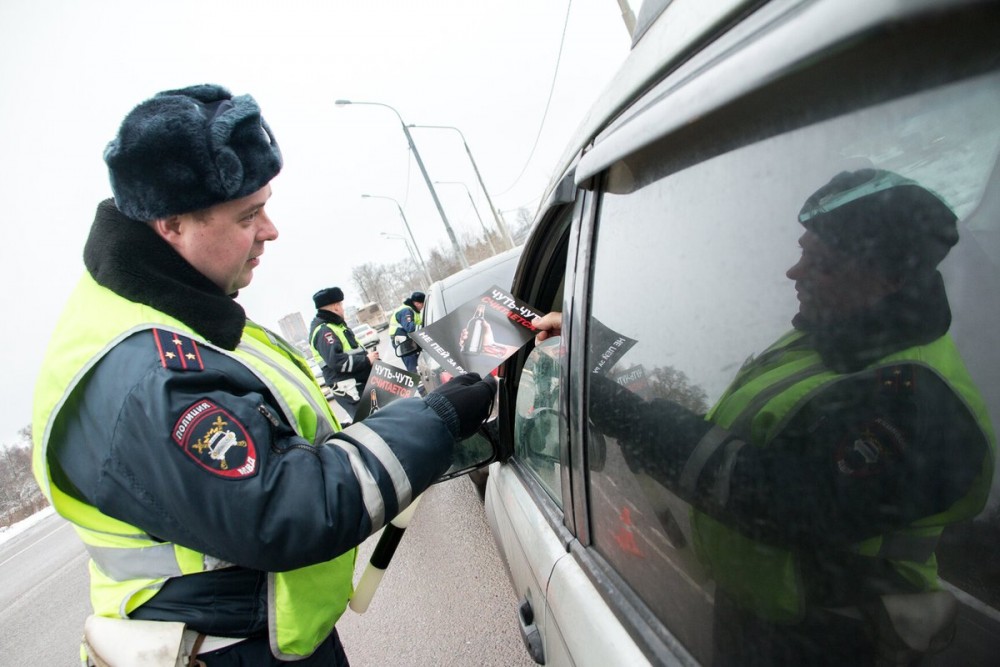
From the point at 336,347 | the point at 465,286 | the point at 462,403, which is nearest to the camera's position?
the point at 462,403

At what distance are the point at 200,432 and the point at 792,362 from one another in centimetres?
96

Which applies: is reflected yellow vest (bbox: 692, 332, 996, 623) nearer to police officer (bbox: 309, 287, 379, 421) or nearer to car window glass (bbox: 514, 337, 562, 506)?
car window glass (bbox: 514, 337, 562, 506)

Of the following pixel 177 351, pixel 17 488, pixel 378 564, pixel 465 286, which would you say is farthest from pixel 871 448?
pixel 17 488

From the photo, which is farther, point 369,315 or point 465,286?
point 369,315

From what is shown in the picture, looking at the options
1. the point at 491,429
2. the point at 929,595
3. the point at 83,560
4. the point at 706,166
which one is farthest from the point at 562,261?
the point at 83,560

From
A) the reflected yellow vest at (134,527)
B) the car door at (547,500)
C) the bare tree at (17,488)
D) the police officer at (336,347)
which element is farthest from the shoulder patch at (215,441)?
the bare tree at (17,488)

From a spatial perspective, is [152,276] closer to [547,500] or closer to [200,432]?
[200,432]

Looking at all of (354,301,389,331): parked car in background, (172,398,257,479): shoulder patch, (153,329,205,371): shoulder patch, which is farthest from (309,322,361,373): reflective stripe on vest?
(354,301,389,331): parked car in background

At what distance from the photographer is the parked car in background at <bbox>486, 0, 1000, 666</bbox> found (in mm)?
443

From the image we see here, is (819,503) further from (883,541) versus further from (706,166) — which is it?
(706,166)

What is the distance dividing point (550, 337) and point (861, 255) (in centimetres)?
109

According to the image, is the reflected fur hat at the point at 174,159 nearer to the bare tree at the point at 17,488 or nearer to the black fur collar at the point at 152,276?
the black fur collar at the point at 152,276

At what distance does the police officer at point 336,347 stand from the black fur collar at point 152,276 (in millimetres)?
4421

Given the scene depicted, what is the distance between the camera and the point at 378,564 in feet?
5.46
